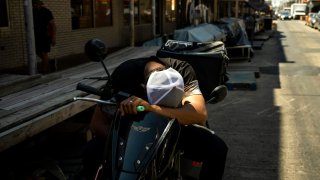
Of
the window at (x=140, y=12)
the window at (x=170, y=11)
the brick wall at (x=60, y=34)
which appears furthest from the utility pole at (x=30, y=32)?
the window at (x=170, y=11)

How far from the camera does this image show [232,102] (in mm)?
9125

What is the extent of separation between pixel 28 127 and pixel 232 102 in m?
5.83

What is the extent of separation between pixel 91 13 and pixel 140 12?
14.6 ft

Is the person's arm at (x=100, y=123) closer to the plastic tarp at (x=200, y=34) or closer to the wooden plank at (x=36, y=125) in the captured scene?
the wooden plank at (x=36, y=125)

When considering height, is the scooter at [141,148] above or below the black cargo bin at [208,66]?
below

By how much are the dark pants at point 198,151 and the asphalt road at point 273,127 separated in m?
1.68

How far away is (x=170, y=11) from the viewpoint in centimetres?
2266

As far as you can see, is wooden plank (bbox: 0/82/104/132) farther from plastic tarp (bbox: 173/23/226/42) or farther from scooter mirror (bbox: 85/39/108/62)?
plastic tarp (bbox: 173/23/226/42)

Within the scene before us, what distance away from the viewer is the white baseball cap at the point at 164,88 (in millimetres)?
2611

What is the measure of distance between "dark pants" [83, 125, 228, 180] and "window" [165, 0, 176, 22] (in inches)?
736

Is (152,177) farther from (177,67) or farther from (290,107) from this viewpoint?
(290,107)

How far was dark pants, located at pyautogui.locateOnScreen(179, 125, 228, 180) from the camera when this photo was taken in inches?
130

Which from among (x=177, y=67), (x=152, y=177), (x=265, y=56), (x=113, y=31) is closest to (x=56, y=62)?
(x=113, y=31)

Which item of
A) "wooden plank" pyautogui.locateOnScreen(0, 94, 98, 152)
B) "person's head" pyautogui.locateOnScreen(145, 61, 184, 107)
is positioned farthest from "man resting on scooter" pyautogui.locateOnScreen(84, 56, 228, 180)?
"wooden plank" pyautogui.locateOnScreen(0, 94, 98, 152)
